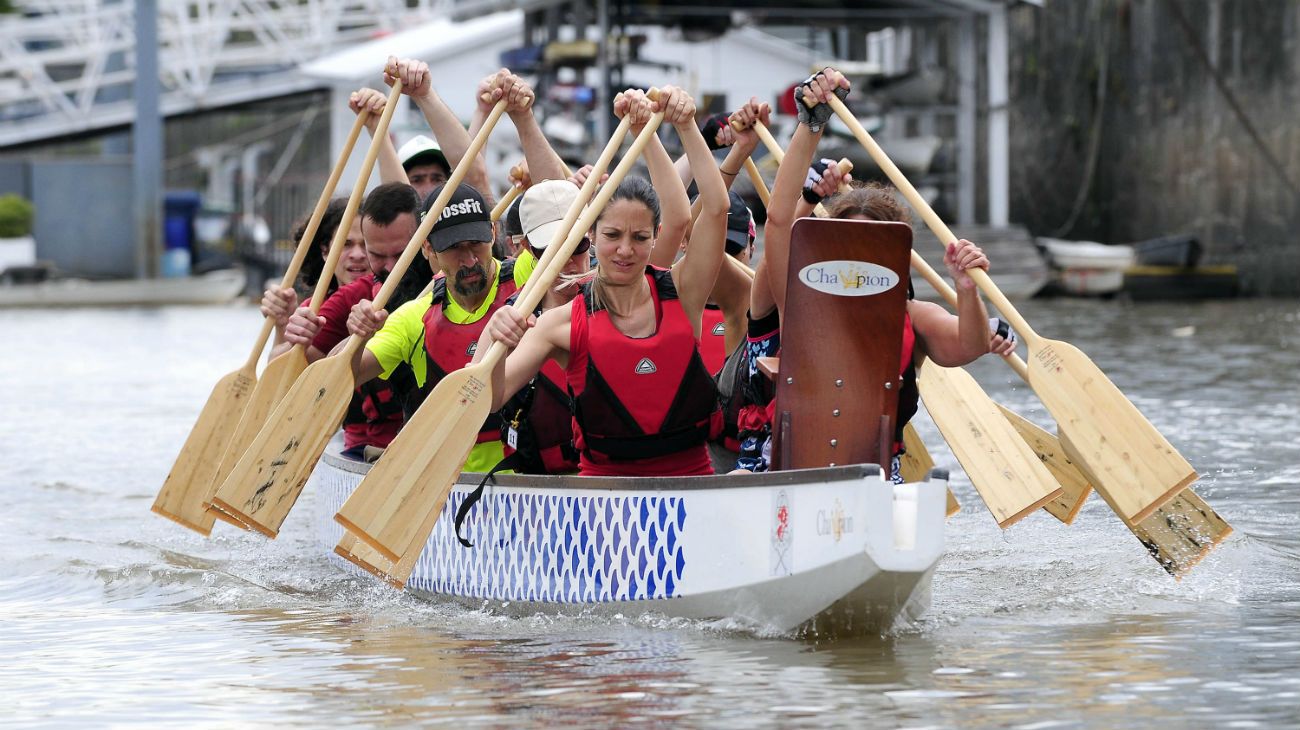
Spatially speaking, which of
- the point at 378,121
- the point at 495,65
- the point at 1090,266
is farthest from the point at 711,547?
the point at 495,65

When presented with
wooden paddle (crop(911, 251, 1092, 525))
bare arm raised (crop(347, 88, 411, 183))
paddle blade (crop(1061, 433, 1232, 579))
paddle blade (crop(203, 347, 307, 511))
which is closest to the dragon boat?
paddle blade (crop(1061, 433, 1232, 579))

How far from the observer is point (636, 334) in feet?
17.3

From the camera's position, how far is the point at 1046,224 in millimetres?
25406

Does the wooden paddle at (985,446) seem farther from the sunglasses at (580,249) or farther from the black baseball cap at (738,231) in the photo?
the sunglasses at (580,249)

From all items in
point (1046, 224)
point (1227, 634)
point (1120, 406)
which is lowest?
point (1046, 224)

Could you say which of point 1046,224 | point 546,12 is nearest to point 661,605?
point 546,12

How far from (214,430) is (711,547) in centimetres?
284

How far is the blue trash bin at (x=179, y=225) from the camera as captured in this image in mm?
29469

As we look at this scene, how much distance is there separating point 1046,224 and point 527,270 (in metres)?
20.1

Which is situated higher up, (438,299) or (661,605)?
(438,299)

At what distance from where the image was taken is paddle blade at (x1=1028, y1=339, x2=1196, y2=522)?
5.36 meters

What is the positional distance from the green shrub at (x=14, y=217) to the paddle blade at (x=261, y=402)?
949 inches

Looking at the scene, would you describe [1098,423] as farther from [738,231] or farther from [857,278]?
[738,231]

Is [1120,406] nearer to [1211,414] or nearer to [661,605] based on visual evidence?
[661,605]
